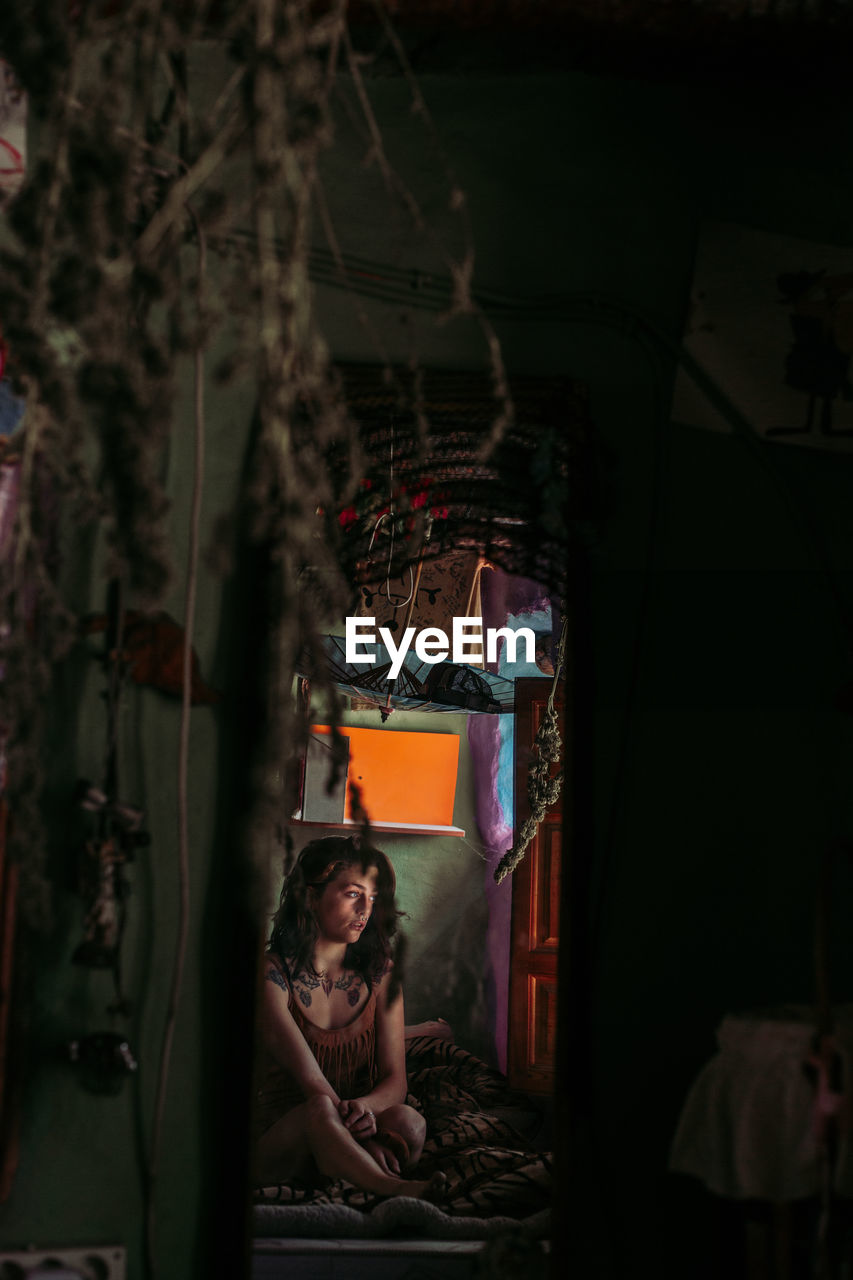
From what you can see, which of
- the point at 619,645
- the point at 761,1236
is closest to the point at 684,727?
the point at 619,645

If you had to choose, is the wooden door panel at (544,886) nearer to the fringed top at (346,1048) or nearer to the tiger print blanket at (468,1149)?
the tiger print blanket at (468,1149)

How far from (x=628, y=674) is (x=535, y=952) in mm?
3275

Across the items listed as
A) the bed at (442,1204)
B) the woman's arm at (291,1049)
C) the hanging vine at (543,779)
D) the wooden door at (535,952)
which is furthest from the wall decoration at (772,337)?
the woman's arm at (291,1049)

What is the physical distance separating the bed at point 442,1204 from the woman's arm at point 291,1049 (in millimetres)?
449

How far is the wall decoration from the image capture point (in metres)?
2.27

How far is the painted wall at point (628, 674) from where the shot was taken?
2096 mm

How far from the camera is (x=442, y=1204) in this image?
380 centimetres

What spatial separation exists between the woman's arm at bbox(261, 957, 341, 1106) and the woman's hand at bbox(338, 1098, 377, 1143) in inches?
2.0

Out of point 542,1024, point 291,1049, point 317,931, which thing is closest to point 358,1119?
point 291,1049

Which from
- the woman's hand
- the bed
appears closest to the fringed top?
the bed

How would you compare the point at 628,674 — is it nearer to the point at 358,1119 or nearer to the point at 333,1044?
the point at 358,1119

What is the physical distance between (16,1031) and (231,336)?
158 cm

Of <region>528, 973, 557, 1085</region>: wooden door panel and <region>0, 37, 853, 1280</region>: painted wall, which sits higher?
<region>0, 37, 853, 1280</region>: painted wall

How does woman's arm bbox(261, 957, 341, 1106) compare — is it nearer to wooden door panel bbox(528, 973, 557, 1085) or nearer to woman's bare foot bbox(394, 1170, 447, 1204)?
woman's bare foot bbox(394, 1170, 447, 1204)
